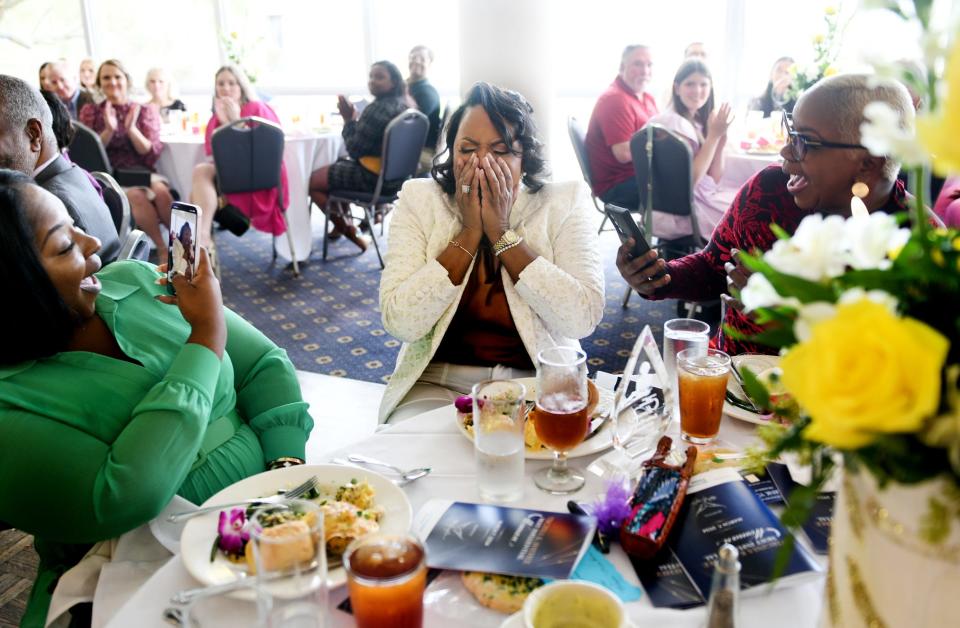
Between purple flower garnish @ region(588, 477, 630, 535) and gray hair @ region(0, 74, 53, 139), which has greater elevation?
gray hair @ region(0, 74, 53, 139)

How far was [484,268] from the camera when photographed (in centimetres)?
185

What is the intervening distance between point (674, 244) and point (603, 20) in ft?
13.2

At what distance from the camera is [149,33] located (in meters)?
9.30

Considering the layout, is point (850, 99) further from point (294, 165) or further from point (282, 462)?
point (294, 165)

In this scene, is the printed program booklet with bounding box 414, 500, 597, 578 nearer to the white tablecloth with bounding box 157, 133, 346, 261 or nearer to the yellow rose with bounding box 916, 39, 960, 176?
the yellow rose with bounding box 916, 39, 960, 176

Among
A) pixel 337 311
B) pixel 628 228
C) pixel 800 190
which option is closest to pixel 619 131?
pixel 337 311

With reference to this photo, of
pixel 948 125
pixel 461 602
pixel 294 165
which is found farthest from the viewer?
pixel 294 165

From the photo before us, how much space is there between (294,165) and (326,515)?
165 inches

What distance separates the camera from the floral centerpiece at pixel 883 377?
1.49 feet

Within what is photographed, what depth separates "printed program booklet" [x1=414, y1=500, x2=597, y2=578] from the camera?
0.86 meters

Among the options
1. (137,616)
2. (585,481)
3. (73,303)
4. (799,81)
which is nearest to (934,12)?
(585,481)

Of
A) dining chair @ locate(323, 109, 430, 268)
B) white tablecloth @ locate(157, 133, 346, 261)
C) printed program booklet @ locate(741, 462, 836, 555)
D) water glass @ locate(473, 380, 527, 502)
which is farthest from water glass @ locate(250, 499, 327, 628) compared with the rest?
white tablecloth @ locate(157, 133, 346, 261)

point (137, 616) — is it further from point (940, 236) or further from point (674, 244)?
point (674, 244)

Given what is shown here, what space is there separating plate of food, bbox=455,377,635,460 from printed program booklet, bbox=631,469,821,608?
18 cm
